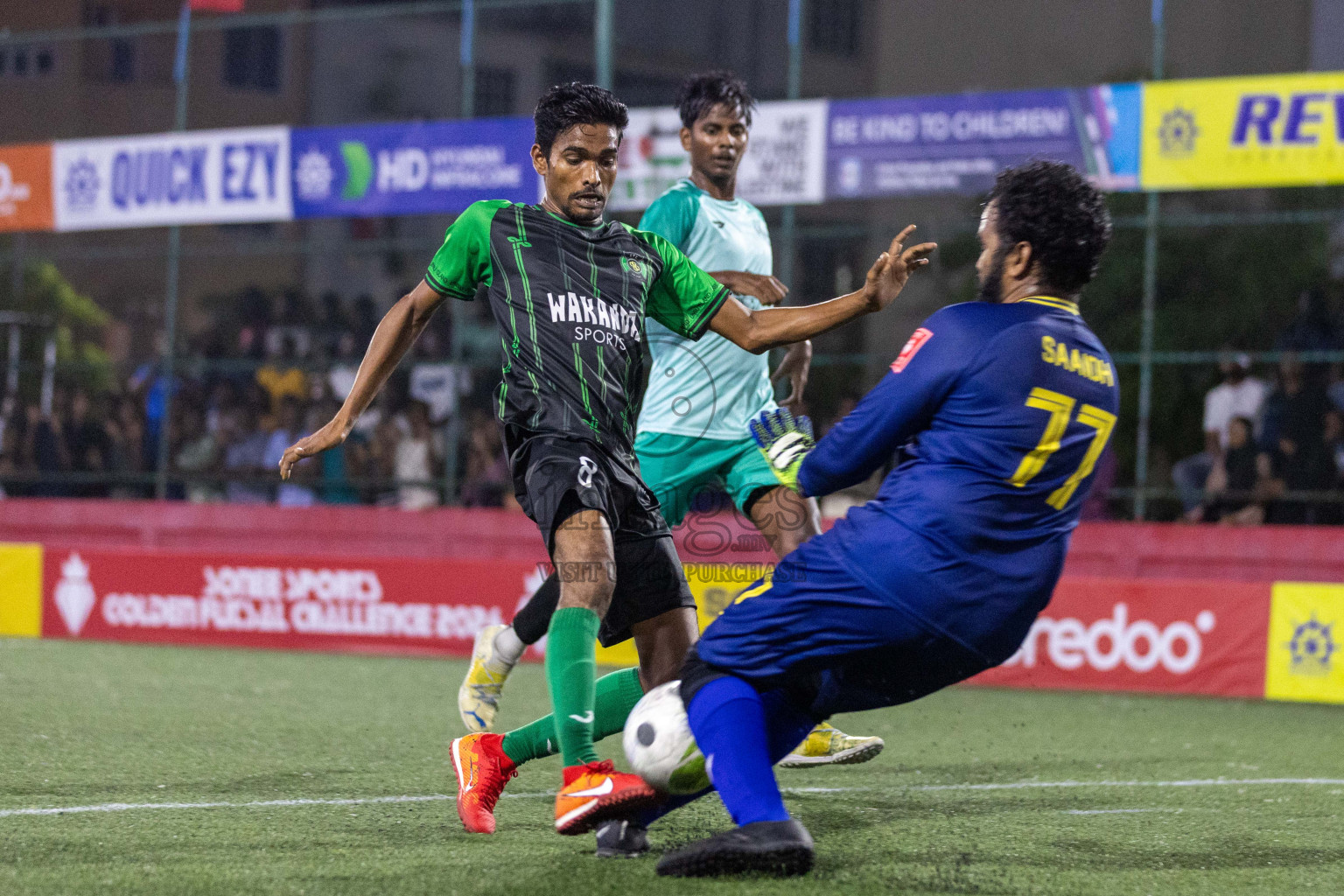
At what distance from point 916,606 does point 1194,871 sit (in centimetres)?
123

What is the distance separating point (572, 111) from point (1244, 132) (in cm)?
860

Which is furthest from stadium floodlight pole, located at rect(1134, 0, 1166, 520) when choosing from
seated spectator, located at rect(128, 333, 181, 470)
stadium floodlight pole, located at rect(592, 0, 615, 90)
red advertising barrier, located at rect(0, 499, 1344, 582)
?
seated spectator, located at rect(128, 333, 181, 470)

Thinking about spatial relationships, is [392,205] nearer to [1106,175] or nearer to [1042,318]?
[1106,175]

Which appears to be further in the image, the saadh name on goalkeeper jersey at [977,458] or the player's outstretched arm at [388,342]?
the player's outstretched arm at [388,342]

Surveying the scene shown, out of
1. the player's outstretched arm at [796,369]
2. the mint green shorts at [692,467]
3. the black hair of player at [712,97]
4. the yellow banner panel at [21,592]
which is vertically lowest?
the yellow banner panel at [21,592]

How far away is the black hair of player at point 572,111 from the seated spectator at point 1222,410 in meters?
9.13

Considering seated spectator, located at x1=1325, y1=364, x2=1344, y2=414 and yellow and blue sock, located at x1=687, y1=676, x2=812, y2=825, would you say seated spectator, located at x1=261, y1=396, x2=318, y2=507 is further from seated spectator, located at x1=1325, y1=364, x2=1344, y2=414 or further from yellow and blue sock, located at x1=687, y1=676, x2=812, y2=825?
yellow and blue sock, located at x1=687, y1=676, x2=812, y2=825

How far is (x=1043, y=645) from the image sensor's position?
9859 millimetres

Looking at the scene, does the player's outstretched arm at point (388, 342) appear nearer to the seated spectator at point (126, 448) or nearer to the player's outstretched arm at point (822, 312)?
the player's outstretched arm at point (822, 312)

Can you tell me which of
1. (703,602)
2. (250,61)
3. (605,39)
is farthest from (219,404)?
(250,61)

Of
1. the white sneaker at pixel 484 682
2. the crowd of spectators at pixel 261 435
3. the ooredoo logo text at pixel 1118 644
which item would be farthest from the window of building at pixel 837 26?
the white sneaker at pixel 484 682

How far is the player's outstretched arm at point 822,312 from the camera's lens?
410 cm

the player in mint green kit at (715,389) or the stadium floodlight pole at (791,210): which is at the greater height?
the stadium floodlight pole at (791,210)

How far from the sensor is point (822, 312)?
13.9 ft
